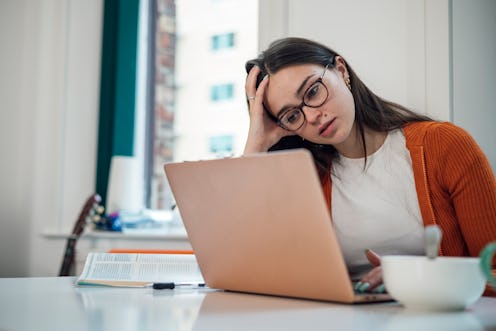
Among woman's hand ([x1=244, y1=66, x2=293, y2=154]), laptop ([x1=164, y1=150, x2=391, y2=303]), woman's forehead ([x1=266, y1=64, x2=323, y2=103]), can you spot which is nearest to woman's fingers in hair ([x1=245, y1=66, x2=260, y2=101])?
Result: woman's hand ([x1=244, y1=66, x2=293, y2=154])

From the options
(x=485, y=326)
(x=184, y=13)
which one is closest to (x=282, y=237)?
(x=485, y=326)

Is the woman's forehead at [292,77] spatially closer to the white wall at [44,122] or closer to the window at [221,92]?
the window at [221,92]

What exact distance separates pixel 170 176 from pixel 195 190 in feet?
0.23

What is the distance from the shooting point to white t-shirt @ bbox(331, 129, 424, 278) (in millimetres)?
1384

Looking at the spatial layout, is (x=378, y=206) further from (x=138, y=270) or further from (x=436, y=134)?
(x=138, y=270)

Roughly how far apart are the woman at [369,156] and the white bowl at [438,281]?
499mm

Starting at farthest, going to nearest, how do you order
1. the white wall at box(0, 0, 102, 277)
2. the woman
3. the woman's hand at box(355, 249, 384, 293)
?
1. the white wall at box(0, 0, 102, 277)
2. the woman
3. the woman's hand at box(355, 249, 384, 293)

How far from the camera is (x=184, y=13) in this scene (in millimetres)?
3148

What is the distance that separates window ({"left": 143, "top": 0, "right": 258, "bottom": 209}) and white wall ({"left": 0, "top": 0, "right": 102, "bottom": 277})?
308 millimetres

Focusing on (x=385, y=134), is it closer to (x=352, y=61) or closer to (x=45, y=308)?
(x=352, y=61)

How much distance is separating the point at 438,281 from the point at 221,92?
2.30 meters

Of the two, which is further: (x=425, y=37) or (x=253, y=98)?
(x=425, y=37)

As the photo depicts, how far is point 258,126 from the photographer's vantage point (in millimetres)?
1575

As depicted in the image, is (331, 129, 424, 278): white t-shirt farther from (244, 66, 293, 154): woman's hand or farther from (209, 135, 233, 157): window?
(209, 135, 233, 157): window
